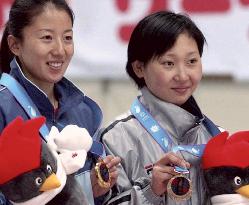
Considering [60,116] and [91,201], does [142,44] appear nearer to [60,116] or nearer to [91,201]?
[60,116]

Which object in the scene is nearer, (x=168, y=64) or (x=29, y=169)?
(x=29, y=169)

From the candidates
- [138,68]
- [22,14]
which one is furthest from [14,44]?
[138,68]

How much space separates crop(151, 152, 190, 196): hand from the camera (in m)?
1.47

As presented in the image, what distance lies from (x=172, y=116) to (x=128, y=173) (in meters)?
0.17

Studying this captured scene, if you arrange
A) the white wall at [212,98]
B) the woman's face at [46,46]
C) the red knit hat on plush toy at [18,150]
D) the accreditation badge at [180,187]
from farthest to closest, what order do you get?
the white wall at [212,98] < the woman's face at [46,46] < the accreditation badge at [180,187] < the red knit hat on plush toy at [18,150]

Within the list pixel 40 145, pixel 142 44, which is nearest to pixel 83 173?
pixel 40 145

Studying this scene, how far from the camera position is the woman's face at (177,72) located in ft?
5.32

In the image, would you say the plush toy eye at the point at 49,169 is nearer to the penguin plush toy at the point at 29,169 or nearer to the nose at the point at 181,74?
→ the penguin plush toy at the point at 29,169

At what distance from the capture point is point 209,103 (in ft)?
10.5

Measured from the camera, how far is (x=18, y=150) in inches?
52.6

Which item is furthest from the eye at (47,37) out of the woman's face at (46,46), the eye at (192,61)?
the eye at (192,61)

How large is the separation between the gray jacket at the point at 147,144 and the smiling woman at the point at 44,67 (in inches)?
2.1

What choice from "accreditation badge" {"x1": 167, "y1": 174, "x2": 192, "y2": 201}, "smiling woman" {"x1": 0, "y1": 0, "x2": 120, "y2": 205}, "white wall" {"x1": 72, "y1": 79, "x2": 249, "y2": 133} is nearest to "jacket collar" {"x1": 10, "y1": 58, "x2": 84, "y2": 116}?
"smiling woman" {"x1": 0, "y1": 0, "x2": 120, "y2": 205}

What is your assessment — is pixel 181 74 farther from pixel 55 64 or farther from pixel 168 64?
pixel 55 64
